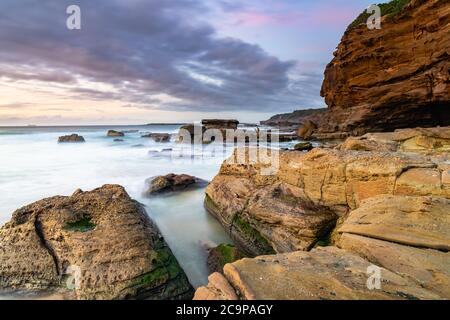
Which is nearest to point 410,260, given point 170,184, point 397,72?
point 170,184

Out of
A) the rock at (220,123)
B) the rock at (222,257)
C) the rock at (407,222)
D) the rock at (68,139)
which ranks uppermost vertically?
the rock at (220,123)

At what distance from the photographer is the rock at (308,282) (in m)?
2.82

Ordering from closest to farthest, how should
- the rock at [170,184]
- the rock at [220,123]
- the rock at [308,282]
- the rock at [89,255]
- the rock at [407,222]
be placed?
1. the rock at [308,282]
2. the rock at [407,222]
3. the rock at [89,255]
4. the rock at [170,184]
5. the rock at [220,123]

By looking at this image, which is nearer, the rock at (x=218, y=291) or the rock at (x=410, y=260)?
the rock at (x=218, y=291)

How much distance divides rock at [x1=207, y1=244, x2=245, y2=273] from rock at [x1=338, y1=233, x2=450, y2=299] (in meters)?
2.10

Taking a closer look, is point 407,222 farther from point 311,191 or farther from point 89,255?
point 89,255

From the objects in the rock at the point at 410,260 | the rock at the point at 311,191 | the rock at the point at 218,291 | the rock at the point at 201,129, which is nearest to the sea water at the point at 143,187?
the rock at the point at 311,191

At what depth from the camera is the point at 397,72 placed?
68.6 ft

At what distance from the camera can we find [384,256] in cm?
347

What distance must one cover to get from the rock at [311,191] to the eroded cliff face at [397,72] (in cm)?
1581

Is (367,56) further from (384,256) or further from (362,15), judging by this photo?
(384,256)

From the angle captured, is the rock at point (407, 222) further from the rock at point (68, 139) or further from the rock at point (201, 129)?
the rock at point (68, 139)

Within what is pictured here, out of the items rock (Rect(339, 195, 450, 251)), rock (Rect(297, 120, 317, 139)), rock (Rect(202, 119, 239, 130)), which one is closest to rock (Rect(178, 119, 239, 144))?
rock (Rect(202, 119, 239, 130))

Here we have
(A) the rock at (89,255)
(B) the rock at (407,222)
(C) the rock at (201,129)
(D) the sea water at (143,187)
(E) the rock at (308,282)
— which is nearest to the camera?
(E) the rock at (308,282)
